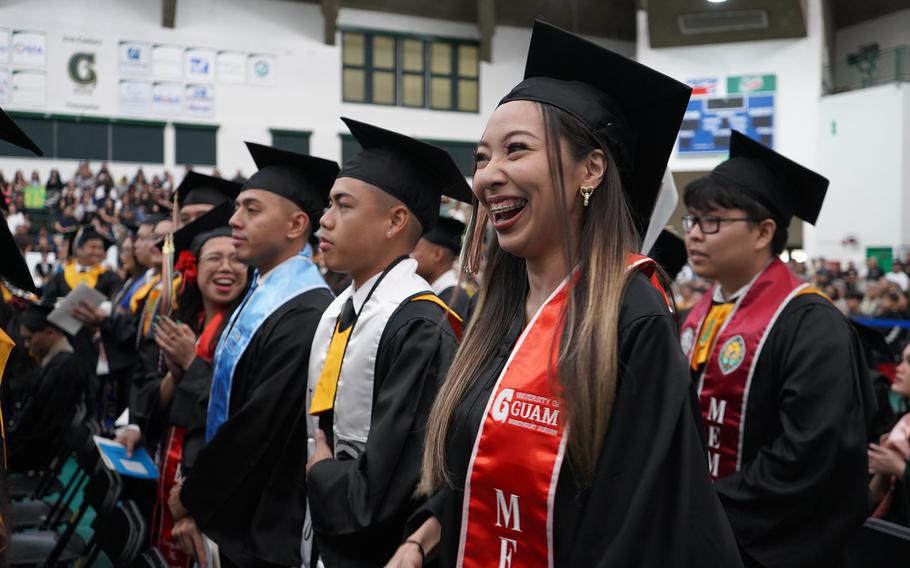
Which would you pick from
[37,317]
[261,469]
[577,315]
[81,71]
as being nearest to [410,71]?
[81,71]

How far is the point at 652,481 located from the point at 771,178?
207 centimetres

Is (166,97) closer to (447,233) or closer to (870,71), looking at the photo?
(870,71)

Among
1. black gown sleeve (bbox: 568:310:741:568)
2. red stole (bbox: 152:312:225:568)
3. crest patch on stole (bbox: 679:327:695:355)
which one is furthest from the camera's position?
red stole (bbox: 152:312:225:568)

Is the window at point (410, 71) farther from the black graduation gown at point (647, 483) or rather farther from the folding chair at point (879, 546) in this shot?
the black graduation gown at point (647, 483)

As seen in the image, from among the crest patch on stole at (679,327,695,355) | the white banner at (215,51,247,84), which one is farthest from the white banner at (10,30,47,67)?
the crest patch on stole at (679,327,695,355)

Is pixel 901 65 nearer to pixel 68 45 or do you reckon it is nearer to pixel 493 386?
pixel 68 45

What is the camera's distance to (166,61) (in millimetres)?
22047

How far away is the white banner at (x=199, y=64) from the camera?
73.2 feet

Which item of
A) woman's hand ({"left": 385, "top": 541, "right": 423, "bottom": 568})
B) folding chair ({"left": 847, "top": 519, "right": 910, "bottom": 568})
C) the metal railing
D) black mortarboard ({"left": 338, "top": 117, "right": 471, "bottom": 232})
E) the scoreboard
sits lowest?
folding chair ({"left": 847, "top": 519, "right": 910, "bottom": 568})

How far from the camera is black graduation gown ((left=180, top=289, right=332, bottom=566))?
3.01 metres

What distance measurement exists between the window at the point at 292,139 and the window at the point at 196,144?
64.7 inches

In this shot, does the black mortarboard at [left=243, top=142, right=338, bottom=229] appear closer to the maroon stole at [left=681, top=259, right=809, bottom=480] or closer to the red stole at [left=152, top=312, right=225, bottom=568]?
the red stole at [left=152, top=312, right=225, bottom=568]

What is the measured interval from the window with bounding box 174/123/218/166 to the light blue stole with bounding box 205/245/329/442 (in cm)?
2008

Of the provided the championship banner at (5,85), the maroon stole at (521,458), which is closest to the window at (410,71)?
the championship banner at (5,85)
